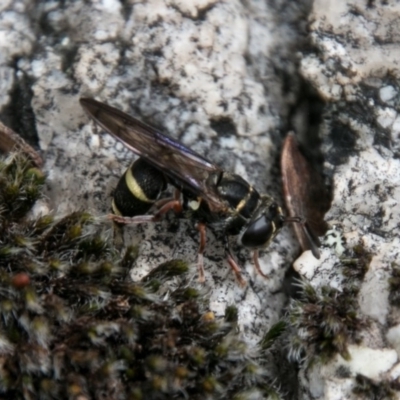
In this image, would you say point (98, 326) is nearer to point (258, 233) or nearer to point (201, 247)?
point (201, 247)

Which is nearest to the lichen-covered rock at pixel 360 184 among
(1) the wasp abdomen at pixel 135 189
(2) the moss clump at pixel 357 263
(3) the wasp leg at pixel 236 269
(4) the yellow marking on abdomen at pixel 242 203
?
(2) the moss clump at pixel 357 263

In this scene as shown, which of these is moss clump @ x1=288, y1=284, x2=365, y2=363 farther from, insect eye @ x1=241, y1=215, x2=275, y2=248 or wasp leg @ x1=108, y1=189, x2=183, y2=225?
wasp leg @ x1=108, y1=189, x2=183, y2=225

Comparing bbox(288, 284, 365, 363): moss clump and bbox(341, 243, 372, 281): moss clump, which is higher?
bbox(341, 243, 372, 281): moss clump

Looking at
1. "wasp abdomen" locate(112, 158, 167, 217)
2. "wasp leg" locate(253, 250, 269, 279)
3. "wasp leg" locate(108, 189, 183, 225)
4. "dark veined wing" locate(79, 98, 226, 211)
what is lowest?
"wasp leg" locate(253, 250, 269, 279)

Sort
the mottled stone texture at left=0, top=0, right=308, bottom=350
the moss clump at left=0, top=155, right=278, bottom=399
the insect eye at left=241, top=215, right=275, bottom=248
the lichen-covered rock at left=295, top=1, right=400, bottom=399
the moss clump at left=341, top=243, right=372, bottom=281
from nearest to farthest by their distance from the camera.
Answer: the moss clump at left=0, top=155, right=278, bottom=399 → the lichen-covered rock at left=295, top=1, right=400, bottom=399 → the moss clump at left=341, top=243, right=372, bottom=281 → the insect eye at left=241, top=215, right=275, bottom=248 → the mottled stone texture at left=0, top=0, right=308, bottom=350

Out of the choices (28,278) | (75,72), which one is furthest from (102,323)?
(75,72)

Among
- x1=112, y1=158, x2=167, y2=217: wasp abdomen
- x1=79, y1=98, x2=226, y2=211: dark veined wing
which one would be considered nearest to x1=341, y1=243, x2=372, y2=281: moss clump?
x1=79, y1=98, x2=226, y2=211: dark veined wing

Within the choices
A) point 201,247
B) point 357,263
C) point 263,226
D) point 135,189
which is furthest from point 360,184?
point 135,189
